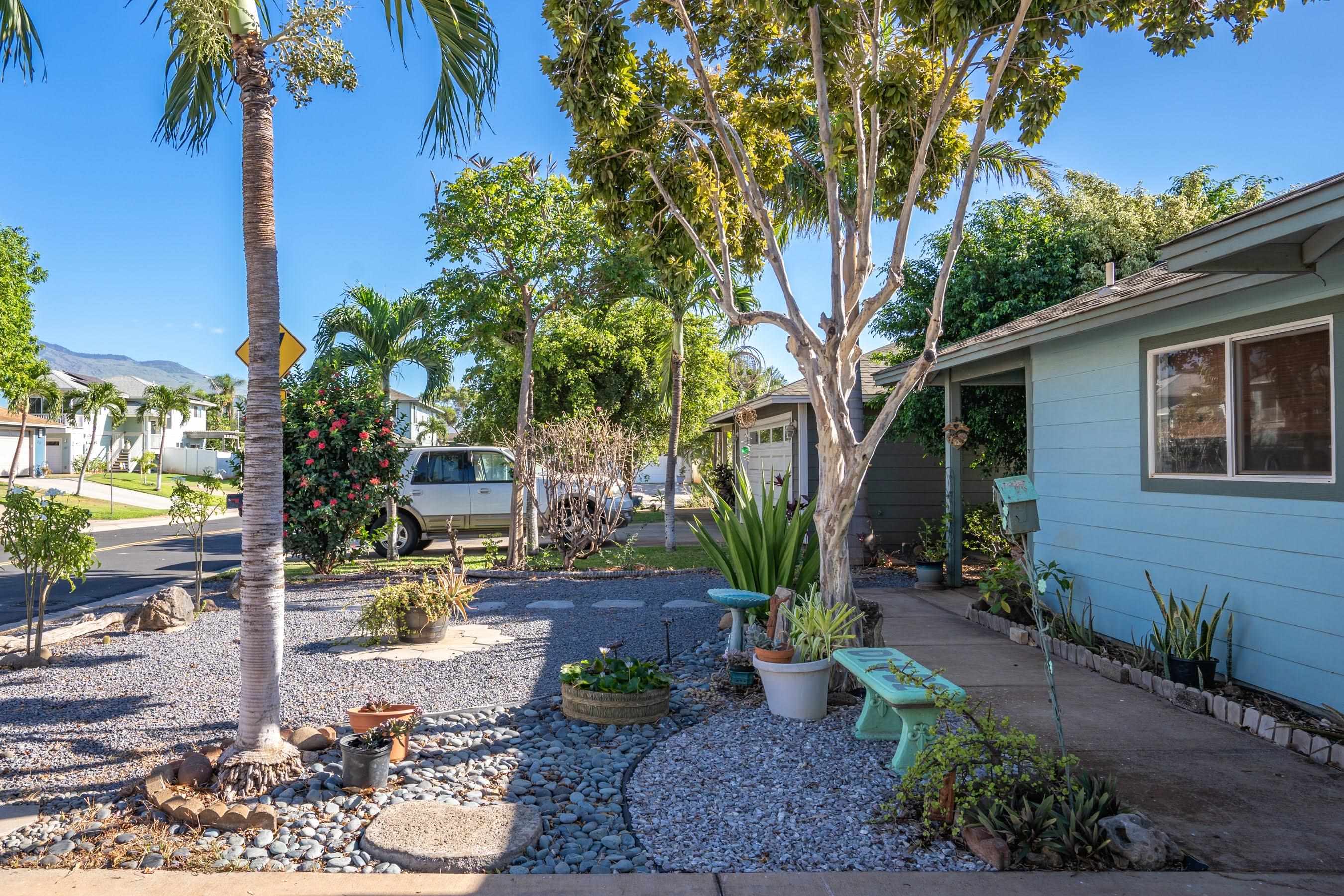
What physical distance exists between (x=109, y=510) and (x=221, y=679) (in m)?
25.8

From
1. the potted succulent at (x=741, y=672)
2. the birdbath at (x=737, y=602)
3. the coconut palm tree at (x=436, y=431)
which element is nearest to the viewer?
the potted succulent at (x=741, y=672)

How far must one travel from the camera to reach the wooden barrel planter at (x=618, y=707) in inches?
203

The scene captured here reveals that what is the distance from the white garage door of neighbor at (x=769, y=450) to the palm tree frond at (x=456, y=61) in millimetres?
9133

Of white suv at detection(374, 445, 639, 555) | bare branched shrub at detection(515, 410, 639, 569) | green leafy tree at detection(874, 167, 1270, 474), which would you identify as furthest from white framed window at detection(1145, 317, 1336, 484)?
white suv at detection(374, 445, 639, 555)

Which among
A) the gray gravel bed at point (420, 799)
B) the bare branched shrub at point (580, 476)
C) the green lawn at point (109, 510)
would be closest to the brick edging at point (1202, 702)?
the gray gravel bed at point (420, 799)

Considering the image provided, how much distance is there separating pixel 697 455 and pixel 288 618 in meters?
25.8

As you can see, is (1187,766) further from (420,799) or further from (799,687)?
(420,799)

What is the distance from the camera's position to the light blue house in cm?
474

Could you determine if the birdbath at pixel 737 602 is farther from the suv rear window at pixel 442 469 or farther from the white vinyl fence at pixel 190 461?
the white vinyl fence at pixel 190 461

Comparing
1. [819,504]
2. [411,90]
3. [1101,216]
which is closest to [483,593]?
[819,504]

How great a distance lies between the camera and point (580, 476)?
11.6 metres

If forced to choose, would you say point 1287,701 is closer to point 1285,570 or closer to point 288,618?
point 1285,570

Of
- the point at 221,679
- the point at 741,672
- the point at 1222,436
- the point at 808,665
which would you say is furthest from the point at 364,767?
the point at 1222,436

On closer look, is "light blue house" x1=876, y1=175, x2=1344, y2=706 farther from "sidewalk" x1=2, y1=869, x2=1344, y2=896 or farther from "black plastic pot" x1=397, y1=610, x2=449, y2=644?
"black plastic pot" x1=397, y1=610, x2=449, y2=644
